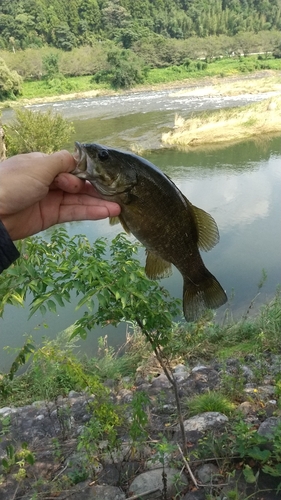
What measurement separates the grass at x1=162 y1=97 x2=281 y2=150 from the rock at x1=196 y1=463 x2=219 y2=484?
1369 centimetres

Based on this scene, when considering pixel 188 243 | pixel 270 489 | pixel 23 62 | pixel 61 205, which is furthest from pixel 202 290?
pixel 23 62

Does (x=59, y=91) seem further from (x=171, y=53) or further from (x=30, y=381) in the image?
(x=30, y=381)

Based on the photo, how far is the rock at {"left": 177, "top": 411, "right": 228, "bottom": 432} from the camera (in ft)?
9.20

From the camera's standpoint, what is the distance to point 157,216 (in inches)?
59.9

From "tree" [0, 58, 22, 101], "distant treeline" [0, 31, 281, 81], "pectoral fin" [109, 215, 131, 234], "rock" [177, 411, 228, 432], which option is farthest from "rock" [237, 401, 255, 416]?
"distant treeline" [0, 31, 281, 81]

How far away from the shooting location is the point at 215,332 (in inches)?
189

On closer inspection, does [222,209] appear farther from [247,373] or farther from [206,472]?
[206,472]

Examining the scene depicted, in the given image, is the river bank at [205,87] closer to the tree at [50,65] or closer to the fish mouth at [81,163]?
the tree at [50,65]

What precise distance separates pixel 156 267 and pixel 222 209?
25.8ft

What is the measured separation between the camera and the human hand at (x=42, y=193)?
5.00ft

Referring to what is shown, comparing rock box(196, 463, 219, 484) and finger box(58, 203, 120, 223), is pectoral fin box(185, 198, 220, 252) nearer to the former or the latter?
finger box(58, 203, 120, 223)

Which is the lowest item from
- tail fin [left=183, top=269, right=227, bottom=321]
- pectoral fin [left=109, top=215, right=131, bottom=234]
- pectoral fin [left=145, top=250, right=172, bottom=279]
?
tail fin [left=183, top=269, right=227, bottom=321]

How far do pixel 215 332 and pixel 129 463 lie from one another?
97.5 inches

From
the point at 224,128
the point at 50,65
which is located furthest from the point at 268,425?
the point at 50,65
